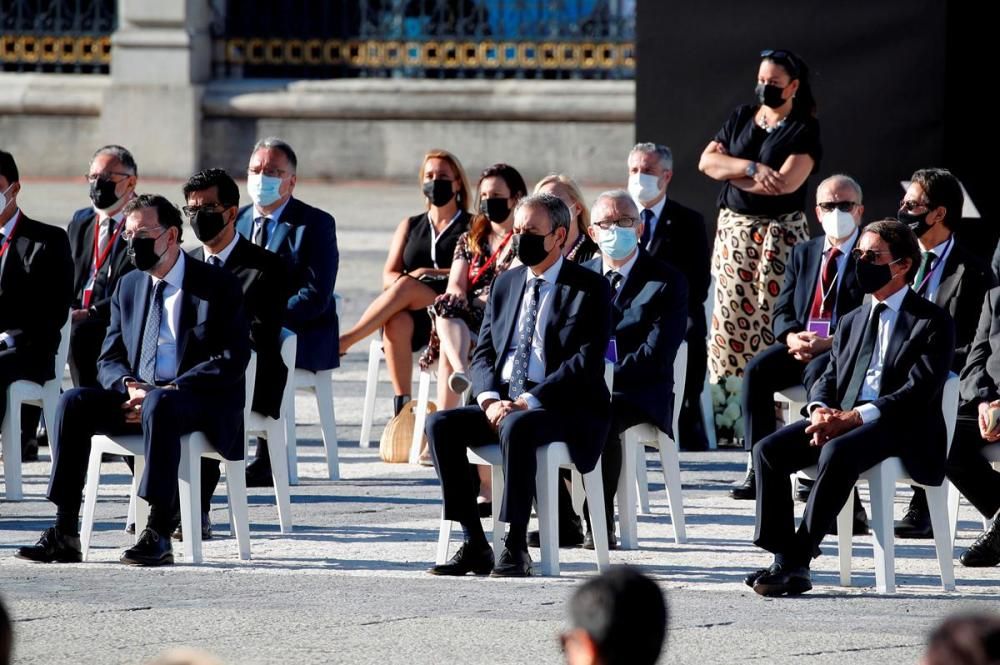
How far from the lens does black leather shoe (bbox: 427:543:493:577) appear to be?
24.5 feet

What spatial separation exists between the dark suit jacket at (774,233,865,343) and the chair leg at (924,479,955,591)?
1617 mm

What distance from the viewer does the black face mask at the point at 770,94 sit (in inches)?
393

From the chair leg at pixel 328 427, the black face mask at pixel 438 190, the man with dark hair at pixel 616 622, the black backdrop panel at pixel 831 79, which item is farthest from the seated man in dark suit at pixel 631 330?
the man with dark hair at pixel 616 622

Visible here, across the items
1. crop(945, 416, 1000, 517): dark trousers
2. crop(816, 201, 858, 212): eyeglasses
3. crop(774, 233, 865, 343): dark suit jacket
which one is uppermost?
crop(816, 201, 858, 212): eyeglasses

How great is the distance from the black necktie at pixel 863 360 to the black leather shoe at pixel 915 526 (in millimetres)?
1113

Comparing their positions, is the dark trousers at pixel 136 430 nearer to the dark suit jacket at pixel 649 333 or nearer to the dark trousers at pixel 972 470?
the dark suit jacket at pixel 649 333

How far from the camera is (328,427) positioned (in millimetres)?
9797

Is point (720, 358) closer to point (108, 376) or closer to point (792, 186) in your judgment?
point (792, 186)

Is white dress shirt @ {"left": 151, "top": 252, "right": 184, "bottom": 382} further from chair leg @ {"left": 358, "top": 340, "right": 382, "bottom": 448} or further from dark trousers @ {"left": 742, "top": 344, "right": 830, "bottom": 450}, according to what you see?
chair leg @ {"left": 358, "top": 340, "right": 382, "bottom": 448}

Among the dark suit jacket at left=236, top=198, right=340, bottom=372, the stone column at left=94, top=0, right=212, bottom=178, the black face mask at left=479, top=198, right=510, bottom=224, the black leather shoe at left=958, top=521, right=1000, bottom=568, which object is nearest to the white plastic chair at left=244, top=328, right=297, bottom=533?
the dark suit jacket at left=236, top=198, right=340, bottom=372

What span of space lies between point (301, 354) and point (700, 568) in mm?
2798

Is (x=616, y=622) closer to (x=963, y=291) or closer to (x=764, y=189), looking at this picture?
(x=963, y=291)

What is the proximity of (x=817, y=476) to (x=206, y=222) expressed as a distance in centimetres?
281

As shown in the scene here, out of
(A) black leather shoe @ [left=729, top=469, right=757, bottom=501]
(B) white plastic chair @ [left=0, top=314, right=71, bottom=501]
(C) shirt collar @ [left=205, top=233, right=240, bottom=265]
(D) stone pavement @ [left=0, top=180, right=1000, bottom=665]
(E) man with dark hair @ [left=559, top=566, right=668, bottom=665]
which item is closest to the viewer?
(E) man with dark hair @ [left=559, top=566, right=668, bottom=665]
